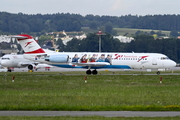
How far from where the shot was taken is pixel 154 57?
63562 mm

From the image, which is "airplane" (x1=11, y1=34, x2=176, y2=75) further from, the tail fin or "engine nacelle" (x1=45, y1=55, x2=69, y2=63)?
the tail fin

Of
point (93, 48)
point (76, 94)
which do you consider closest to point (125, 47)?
point (93, 48)

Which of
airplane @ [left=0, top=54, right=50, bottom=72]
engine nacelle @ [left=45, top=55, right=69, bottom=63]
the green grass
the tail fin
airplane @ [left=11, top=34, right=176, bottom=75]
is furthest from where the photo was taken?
airplane @ [left=0, top=54, right=50, bottom=72]

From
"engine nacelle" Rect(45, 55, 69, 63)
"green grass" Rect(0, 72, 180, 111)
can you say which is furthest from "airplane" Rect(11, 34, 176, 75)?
"green grass" Rect(0, 72, 180, 111)

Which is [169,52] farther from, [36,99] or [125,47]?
[36,99]

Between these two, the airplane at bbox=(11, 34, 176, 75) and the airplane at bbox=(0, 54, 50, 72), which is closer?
the airplane at bbox=(11, 34, 176, 75)

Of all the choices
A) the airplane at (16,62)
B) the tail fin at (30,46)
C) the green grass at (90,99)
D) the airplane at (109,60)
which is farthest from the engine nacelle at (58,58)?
the green grass at (90,99)

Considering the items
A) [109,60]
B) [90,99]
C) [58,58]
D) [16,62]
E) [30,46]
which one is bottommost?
[90,99]

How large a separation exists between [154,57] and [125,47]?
10183 centimetres

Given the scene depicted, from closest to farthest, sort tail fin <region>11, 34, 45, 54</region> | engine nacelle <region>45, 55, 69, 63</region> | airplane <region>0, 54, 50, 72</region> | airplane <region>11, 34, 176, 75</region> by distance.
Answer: airplane <region>11, 34, 176, 75</region>
engine nacelle <region>45, 55, 69, 63</region>
tail fin <region>11, 34, 45, 54</region>
airplane <region>0, 54, 50, 72</region>

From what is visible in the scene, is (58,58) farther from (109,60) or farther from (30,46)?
(109,60)

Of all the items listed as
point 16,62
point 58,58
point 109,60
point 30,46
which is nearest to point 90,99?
point 109,60

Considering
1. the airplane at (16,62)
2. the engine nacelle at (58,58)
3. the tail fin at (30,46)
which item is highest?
the tail fin at (30,46)

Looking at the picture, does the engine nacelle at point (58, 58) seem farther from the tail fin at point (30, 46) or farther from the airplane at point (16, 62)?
the airplane at point (16, 62)
